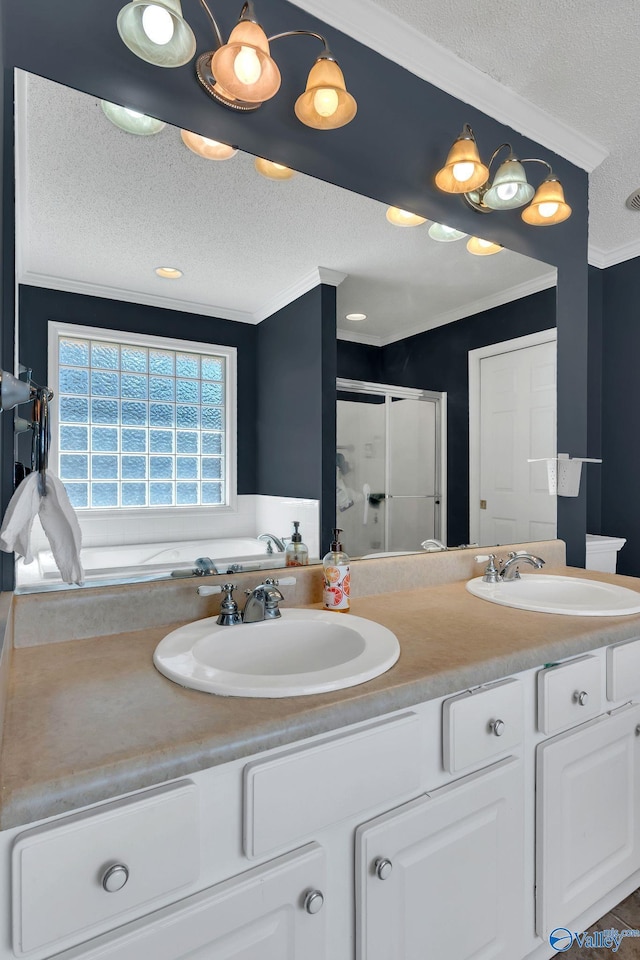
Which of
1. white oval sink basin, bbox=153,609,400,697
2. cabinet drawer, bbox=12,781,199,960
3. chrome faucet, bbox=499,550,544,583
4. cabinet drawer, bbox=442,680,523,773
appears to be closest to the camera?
cabinet drawer, bbox=12,781,199,960

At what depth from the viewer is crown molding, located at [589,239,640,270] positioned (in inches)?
115

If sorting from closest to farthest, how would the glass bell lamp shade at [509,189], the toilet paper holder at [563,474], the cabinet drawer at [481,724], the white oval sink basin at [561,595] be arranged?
the cabinet drawer at [481,724]
the white oval sink basin at [561,595]
the glass bell lamp shade at [509,189]
the toilet paper holder at [563,474]

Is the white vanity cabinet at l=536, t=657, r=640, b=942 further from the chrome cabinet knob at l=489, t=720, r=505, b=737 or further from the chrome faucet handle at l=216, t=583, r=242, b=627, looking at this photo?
the chrome faucet handle at l=216, t=583, r=242, b=627

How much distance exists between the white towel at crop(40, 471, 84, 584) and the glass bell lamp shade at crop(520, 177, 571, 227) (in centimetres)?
194

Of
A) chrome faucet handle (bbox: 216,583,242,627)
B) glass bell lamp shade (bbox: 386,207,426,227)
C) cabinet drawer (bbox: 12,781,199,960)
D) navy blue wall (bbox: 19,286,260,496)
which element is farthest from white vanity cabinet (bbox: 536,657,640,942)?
glass bell lamp shade (bbox: 386,207,426,227)

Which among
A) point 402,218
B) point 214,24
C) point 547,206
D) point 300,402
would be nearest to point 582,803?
point 300,402

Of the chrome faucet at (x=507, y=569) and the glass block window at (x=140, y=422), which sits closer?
the glass block window at (x=140, y=422)

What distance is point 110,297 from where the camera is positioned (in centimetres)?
121

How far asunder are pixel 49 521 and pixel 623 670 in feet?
4.51

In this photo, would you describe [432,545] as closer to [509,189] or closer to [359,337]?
[359,337]

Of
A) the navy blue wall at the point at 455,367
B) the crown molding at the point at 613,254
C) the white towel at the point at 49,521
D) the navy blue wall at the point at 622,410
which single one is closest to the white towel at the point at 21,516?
the white towel at the point at 49,521

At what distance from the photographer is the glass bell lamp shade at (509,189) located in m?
1.85

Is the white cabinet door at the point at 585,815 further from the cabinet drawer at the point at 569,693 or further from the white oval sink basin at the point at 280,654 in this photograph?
the white oval sink basin at the point at 280,654

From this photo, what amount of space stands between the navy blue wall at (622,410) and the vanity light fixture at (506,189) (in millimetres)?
1314
